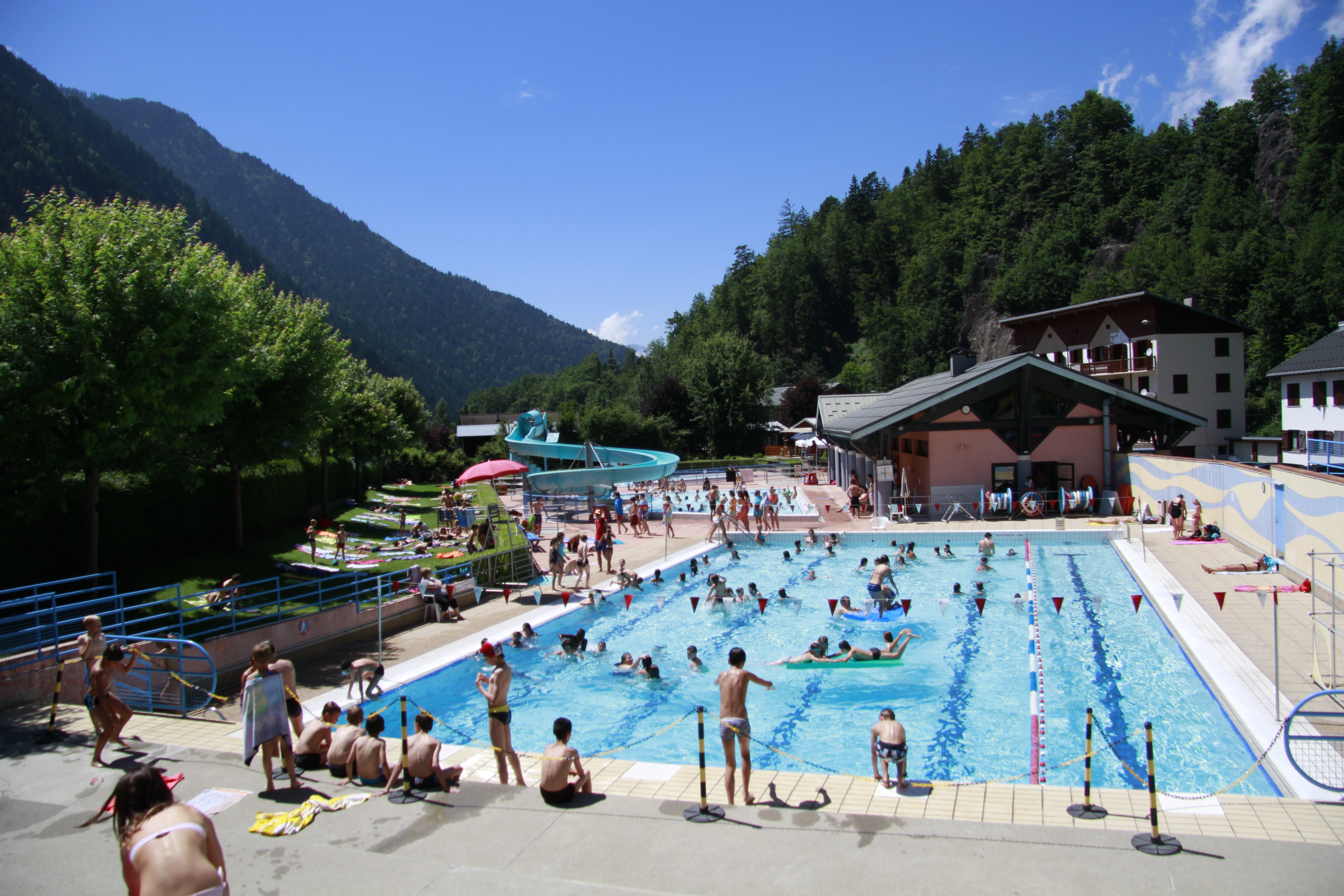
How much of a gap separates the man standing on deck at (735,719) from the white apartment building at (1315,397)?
39.5 m

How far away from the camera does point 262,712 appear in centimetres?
688

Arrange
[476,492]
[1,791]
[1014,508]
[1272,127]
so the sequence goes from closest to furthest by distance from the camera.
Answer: [1,791] < [1014,508] < [476,492] < [1272,127]

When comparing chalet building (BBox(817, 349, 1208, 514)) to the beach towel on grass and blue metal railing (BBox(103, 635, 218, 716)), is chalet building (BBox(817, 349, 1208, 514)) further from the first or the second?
the beach towel on grass

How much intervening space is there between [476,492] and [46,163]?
11300cm

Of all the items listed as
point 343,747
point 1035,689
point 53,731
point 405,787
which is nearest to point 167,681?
point 53,731

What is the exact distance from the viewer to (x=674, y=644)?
14938 millimetres

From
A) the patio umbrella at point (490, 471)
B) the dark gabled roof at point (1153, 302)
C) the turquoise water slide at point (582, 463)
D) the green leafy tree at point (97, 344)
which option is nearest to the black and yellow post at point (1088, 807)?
the green leafy tree at point (97, 344)

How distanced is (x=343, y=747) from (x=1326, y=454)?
3741 cm

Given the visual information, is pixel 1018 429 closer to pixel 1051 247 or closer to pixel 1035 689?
pixel 1035 689

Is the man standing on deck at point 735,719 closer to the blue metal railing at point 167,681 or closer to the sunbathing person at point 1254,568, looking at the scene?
the blue metal railing at point 167,681

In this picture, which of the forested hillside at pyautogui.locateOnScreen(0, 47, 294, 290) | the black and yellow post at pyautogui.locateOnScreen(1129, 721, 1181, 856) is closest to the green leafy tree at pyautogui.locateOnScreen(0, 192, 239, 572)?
the black and yellow post at pyautogui.locateOnScreen(1129, 721, 1181, 856)

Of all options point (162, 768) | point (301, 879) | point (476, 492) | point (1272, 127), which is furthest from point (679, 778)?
point (1272, 127)

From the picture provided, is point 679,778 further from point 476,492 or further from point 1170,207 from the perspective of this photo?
point 1170,207

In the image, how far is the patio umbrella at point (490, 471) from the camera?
23.2 meters
